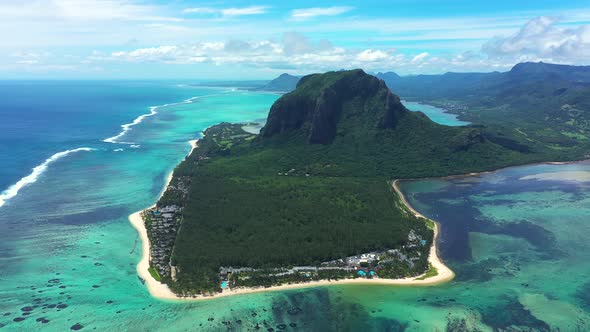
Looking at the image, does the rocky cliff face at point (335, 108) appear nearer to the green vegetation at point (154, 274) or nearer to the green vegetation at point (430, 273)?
the green vegetation at point (430, 273)

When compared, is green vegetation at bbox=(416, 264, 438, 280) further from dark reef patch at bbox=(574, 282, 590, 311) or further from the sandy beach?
dark reef patch at bbox=(574, 282, 590, 311)

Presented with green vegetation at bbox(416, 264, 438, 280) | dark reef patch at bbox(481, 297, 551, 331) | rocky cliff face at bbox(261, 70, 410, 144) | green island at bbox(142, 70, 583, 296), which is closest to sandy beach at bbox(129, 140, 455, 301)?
Result: green vegetation at bbox(416, 264, 438, 280)

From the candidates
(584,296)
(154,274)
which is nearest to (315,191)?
(154,274)

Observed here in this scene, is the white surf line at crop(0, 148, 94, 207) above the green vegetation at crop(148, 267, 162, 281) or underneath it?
above

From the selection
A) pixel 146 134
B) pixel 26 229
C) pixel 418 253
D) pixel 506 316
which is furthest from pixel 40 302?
pixel 146 134

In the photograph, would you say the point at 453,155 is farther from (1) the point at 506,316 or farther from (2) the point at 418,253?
(1) the point at 506,316

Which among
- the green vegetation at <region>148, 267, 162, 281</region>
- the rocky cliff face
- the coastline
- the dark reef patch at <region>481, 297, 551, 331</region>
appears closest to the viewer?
the dark reef patch at <region>481, 297, 551, 331</region>
